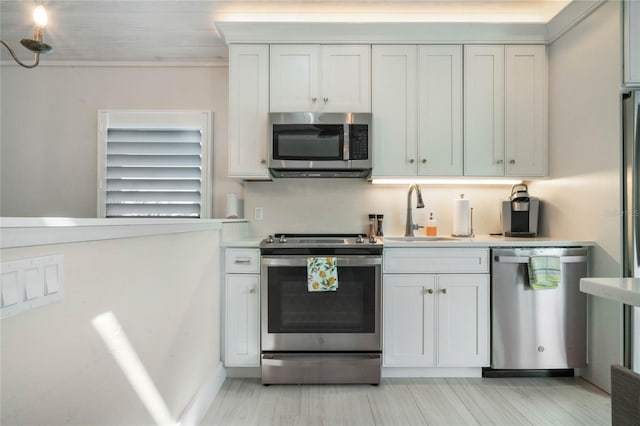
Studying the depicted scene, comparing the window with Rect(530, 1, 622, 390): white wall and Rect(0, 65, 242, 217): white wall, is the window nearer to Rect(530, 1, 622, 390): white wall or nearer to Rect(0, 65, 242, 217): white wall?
Rect(0, 65, 242, 217): white wall

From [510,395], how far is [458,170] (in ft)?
5.01

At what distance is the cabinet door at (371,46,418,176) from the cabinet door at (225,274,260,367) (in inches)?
51.5

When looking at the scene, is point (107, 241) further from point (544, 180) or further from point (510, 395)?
point (544, 180)

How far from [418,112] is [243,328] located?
2007 millimetres

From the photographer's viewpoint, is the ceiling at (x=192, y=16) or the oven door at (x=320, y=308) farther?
the ceiling at (x=192, y=16)

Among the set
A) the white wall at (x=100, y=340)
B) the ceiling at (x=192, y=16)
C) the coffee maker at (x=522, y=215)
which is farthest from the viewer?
the coffee maker at (x=522, y=215)

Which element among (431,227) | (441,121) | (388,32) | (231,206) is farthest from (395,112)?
(231,206)

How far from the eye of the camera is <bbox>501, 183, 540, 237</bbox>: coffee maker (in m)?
2.52

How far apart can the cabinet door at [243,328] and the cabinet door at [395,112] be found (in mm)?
1307

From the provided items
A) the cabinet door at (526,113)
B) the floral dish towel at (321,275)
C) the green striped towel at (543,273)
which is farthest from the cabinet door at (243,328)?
the cabinet door at (526,113)

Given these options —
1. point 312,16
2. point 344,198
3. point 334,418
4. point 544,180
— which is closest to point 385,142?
point 344,198

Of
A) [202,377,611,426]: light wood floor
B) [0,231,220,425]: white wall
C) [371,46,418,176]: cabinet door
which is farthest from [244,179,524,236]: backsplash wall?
Answer: [202,377,611,426]: light wood floor

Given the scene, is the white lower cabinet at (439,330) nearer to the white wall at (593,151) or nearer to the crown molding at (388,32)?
the white wall at (593,151)

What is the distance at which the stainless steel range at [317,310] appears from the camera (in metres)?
2.12
